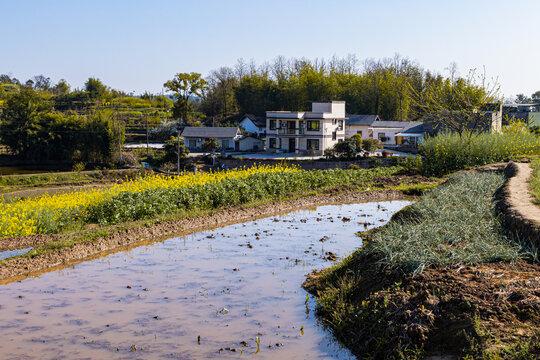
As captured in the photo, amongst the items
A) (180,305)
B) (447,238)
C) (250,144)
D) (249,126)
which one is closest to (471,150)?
(447,238)

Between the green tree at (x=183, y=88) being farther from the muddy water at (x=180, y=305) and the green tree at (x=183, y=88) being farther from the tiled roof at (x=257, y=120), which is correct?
the muddy water at (x=180, y=305)

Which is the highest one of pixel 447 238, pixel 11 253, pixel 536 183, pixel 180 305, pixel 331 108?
pixel 331 108

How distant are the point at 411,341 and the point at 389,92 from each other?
67.5 metres

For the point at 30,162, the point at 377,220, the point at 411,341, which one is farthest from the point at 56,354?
the point at 30,162

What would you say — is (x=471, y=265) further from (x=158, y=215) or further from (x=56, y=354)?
(x=158, y=215)

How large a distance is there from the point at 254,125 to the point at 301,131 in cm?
1548

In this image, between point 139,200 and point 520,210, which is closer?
point 520,210

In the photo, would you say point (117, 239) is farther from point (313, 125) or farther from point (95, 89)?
point (95, 89)

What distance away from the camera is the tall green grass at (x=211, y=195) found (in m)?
15.4

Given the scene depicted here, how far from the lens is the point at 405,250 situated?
8016mm

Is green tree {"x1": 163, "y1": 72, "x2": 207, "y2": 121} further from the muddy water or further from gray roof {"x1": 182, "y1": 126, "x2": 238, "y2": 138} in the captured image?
the muddy water

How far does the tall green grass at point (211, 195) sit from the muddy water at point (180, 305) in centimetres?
268

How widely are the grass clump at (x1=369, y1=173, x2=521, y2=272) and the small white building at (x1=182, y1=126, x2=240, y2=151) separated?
47826mm

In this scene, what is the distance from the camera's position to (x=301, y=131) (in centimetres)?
5378
